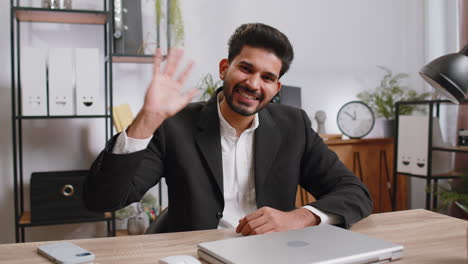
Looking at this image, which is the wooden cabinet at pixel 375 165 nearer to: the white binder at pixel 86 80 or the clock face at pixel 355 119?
the clock face at pixel 355 119

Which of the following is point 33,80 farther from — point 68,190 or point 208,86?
point 208,86

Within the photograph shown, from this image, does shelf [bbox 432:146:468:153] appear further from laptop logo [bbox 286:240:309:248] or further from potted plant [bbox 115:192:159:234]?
laptop logo [bbox 286:240:309:248]

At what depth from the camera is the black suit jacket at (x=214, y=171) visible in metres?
1.31

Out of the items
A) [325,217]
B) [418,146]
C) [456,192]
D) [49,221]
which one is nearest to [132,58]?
[49,221]

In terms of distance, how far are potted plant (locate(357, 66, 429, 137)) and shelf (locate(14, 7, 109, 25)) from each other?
1.99m

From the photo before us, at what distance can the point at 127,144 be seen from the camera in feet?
3.53

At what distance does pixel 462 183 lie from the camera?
8.96 ft

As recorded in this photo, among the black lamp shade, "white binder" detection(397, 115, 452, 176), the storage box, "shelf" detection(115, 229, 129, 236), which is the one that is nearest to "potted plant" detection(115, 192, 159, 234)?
"shelf" detection(115, 229, 129, 236)

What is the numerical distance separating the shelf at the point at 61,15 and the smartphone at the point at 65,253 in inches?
68.1

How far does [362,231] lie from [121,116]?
178 centimetres

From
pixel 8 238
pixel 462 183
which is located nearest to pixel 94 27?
pixel 8 238

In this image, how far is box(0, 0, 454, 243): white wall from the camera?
2.62 meters

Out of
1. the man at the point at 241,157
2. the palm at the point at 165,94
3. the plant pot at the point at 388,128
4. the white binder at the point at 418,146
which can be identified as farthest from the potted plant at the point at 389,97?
the palm at the point at 165,94

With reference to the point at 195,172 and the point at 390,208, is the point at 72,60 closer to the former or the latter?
the point at 195,172
